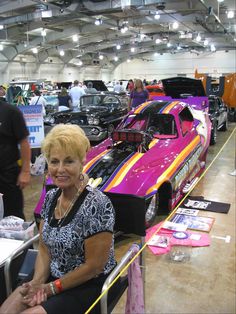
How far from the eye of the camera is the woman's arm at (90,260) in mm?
1862

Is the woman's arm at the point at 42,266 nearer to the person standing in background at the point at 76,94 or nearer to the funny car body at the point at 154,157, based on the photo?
the funny car body at the point at 154,157

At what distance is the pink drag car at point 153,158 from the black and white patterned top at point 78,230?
0.94 meters

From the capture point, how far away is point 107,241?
1895mm

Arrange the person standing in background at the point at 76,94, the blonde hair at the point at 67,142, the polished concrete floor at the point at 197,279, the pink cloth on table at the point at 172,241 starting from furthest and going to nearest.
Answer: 1. the person standing in background at the point at 76,94
2. the pink cloth on table at the point at 172,241
3. the polished concrete floor at the point at 197,279
4. the blonde hair at the point at 67,142

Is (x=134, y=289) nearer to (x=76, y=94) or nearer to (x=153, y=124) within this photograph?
(x=153, y=124)

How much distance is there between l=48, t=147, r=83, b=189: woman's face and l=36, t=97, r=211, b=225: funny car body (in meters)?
0.99

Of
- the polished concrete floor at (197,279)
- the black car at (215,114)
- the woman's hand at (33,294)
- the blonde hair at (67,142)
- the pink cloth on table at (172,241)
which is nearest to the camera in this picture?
the woman's hand at (33,294)

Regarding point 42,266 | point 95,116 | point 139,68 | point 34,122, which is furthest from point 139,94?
point 139,68

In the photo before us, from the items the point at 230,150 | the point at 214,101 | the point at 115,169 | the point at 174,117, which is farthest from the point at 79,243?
the point at 214,101

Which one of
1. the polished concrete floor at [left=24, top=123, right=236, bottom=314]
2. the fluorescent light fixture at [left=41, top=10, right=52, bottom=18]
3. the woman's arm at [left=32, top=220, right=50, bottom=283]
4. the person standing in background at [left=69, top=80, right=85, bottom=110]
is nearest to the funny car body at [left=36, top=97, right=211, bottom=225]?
the polished concrete floor at [left=24, top=123, right=236, bottom=314]

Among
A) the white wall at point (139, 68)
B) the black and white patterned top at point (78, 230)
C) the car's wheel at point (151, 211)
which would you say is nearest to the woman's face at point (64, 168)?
the black and white patterned top at point (78, 230)

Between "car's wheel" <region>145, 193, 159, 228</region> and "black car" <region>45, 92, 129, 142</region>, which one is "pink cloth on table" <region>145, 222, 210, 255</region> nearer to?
"car's wheel" <region>145, 193, 159, 228</region>

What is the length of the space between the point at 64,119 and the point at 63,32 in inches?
459

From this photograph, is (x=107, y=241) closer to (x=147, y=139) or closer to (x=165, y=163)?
(x=165, y=163)
